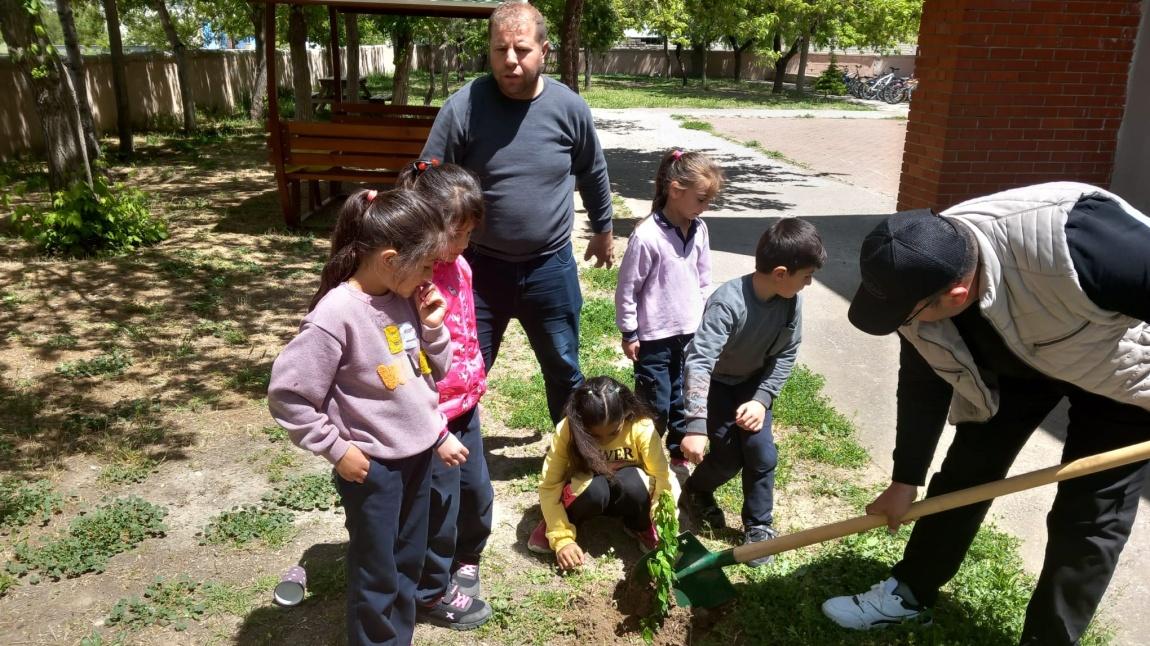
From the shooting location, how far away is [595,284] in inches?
263

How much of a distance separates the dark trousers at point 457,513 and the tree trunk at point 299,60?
901cm

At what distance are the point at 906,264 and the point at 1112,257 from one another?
501 mm

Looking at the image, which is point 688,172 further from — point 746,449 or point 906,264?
point 906,264

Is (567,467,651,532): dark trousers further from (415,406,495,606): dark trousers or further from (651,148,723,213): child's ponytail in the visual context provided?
(651,148,723,213): child's ponytail

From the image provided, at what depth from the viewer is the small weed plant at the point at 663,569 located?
2697 mm

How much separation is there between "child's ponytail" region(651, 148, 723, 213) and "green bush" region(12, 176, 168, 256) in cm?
573

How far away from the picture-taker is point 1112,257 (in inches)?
77.9

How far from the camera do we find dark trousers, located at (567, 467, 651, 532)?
10.4ft

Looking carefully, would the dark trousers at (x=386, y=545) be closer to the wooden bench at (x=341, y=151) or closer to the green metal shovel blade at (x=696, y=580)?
the green metal shovel blade at (x=696, y=580)

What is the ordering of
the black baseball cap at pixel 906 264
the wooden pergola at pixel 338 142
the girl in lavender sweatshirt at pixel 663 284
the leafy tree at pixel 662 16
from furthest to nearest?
the leafy tree at pixel 662 16
the wooden pergola at pixel 338 142
the girl in lavender sweatshirt at pixel 663 284
the black baseball cap at pixel 906 264

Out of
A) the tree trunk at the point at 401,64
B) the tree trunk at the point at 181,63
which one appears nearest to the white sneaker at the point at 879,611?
the tree trunk at the point at 401,64

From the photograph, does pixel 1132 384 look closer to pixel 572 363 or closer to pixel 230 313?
pixel 572 363

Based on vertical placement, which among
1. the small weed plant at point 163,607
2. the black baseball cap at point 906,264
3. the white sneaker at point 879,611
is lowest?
the small weed plant at point 163,607

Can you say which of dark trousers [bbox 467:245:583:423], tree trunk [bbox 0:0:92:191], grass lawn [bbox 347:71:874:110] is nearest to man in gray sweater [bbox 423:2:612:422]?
dark trousers [bbox 467:245:583:423]
